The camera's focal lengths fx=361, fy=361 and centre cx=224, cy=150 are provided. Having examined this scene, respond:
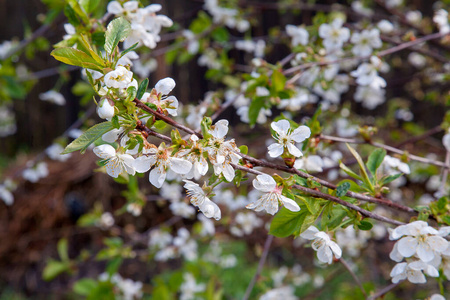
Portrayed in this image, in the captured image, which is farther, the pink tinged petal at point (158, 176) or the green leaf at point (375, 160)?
the green leaf at point (375, 160)

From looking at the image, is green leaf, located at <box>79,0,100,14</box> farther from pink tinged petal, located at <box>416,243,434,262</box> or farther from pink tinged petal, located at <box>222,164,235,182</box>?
pink tinged petal, located at <box>416,243,434,262</box>

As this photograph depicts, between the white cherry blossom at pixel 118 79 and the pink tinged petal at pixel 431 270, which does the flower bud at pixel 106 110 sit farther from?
the pink tinged petal at pixel 431 270

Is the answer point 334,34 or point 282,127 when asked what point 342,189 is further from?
point 334,34

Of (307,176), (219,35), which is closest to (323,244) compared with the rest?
(307,176)

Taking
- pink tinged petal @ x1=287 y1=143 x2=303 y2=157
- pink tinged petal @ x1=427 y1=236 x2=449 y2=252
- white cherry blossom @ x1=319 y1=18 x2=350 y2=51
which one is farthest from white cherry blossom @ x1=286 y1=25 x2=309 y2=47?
pink tinged petal @ x1=427 y1=236 x2=449 y2=252

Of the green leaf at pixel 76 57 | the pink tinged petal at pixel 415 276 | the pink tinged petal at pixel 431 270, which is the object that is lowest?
the pink tinged petal at pixel 415 276

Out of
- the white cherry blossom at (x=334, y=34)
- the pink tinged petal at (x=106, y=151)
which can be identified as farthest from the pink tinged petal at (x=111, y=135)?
the white cherry blossom at (x=334, y=34)
